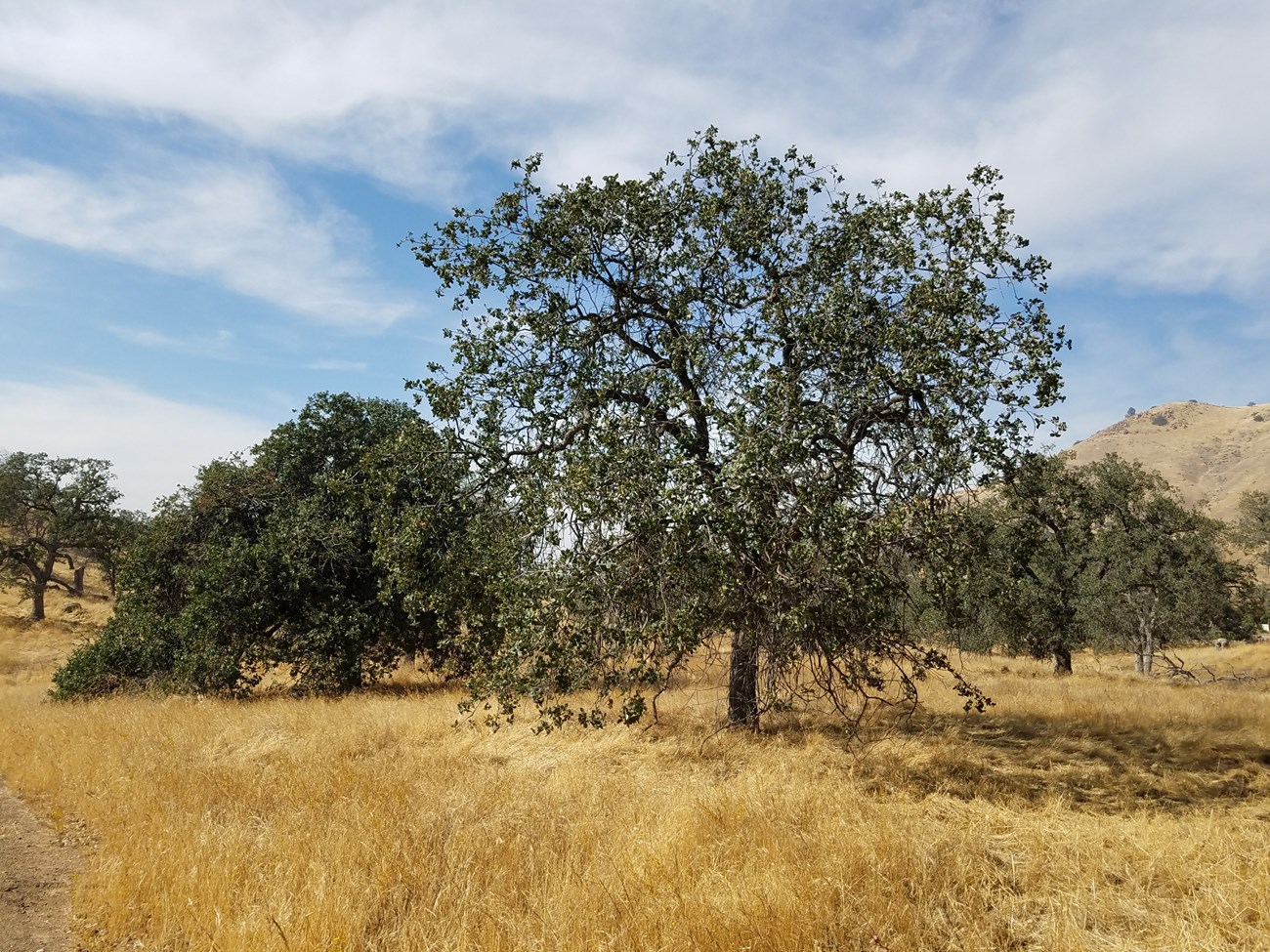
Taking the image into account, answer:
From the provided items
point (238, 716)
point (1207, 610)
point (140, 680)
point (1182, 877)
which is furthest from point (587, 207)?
point (1207, 610)

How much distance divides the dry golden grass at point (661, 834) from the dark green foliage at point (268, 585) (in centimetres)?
555

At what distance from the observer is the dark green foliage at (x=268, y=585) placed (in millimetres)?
19344

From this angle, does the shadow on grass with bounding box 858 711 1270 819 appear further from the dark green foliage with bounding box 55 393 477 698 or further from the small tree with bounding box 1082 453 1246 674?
the small tree with bounding box 1082 453 1246 674

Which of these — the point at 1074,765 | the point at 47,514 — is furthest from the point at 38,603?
the point at 1074,765

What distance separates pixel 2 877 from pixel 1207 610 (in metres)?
39.0

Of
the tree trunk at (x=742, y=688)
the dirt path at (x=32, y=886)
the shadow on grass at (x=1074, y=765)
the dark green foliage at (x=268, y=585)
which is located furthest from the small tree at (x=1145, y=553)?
the dirt path at (x=32, y=886)

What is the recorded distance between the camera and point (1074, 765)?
10.9 metres

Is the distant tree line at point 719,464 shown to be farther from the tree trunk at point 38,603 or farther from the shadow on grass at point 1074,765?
the tree trunk at point 38,603

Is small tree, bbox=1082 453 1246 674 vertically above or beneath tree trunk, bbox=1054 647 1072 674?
above

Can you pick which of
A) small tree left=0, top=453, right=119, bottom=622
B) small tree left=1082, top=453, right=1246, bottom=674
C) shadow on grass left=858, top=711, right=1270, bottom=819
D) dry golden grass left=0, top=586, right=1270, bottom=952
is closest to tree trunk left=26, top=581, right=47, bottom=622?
small tree left=0, top=453, right=119, bottom=622

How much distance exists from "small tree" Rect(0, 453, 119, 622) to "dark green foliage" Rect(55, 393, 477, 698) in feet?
91.6

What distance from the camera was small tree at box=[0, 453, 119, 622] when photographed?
43.0m

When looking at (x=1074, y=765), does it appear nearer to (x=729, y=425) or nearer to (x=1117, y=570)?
(x=729, y=425)

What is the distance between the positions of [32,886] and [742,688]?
31.5ft
